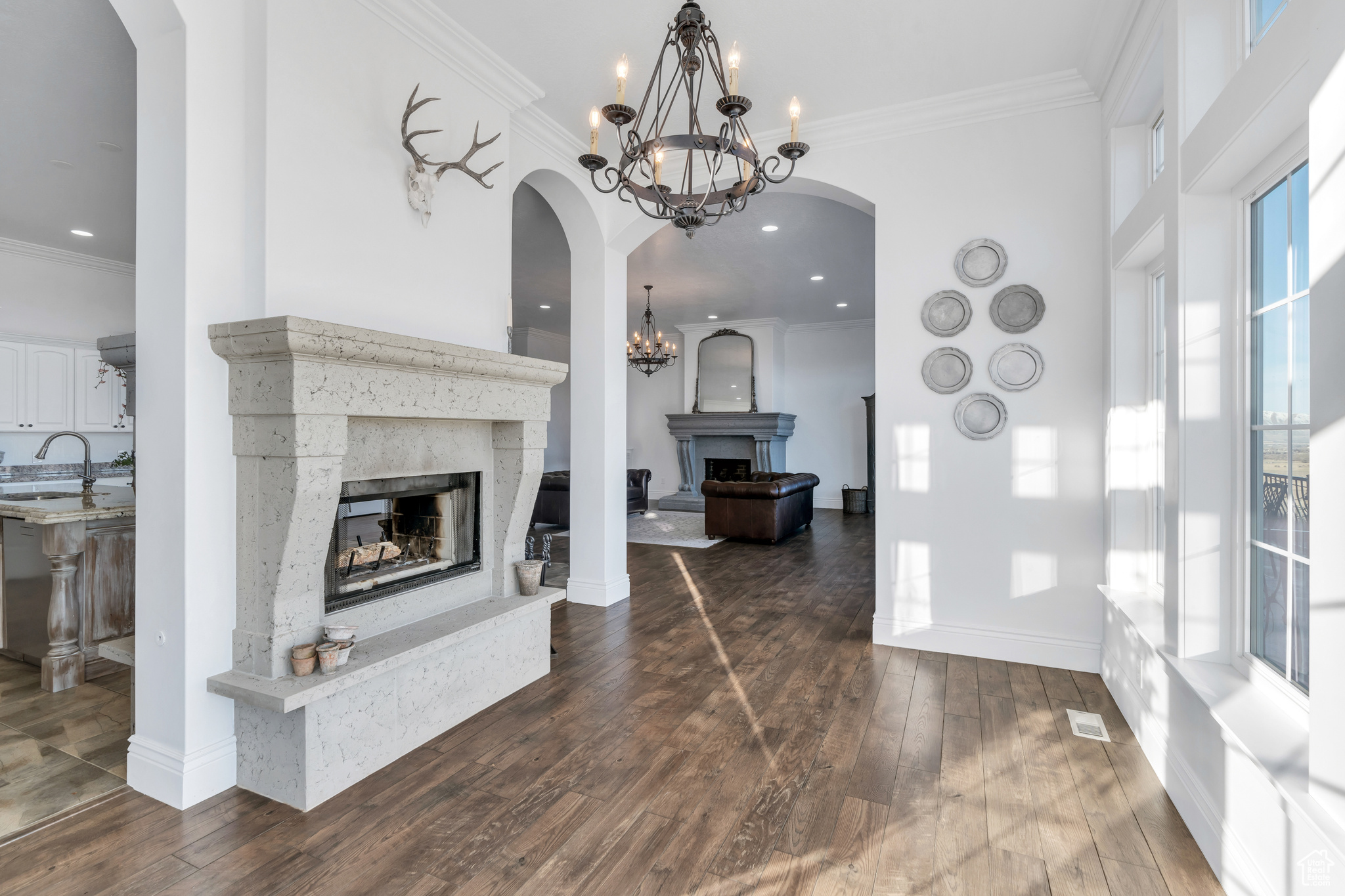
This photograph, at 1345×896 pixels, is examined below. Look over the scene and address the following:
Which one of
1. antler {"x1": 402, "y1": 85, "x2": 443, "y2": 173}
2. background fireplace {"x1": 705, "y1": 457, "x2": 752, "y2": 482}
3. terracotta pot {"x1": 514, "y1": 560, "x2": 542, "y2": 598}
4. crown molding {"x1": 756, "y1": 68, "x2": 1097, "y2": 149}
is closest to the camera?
antler {"x1": 402, "y1": 85, "x2": 443, "y2": 173}

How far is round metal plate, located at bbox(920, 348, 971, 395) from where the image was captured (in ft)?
11.5

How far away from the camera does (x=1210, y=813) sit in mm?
1816

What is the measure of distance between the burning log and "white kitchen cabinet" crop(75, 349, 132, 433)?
4.98 meters

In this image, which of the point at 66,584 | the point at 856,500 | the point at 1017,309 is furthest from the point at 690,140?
the point at 856,500

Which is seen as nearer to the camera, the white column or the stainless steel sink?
the stainless steel sink

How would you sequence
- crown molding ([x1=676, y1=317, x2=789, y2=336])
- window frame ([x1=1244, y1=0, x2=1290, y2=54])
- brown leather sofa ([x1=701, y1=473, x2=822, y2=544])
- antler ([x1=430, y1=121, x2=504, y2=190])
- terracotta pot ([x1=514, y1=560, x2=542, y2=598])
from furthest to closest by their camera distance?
1. crown molding ([x1=676, y1=317, x2=789, y2=336])
2. brown leather sofa ([x1=701, y1=473, x2=822, y2=544])
3. terracotta pot ([x1=514, y1=560, x2=542, y2=598])
4. antler ([x1=430, y1=121, x2=504, y2=190])
5. window frame ([x1=1244, y1=0, x2=1290, y2=54])

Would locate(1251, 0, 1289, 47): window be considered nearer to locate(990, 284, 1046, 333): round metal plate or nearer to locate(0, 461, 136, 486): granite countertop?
locate(990, 284, 1046, 333): round metal plate

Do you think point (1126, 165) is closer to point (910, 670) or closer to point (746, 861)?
point (910, 670)

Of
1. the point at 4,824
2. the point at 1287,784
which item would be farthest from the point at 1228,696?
the point at 4,824

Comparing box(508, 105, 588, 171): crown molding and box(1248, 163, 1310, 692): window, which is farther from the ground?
box(508, 105, 588, 171): crown molding

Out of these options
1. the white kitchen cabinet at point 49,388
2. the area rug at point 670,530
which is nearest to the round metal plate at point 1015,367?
the area rug at point 670,530

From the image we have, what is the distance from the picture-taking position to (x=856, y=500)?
9.93m

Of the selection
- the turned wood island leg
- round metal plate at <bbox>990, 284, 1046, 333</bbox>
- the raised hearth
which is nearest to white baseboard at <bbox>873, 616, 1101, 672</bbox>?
round metal plate at <bbox>990, 284, 1046, 333</bbox>

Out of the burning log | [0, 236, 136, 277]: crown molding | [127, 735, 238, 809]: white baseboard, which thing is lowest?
[127, 735, 238, 809]: white baseboard
